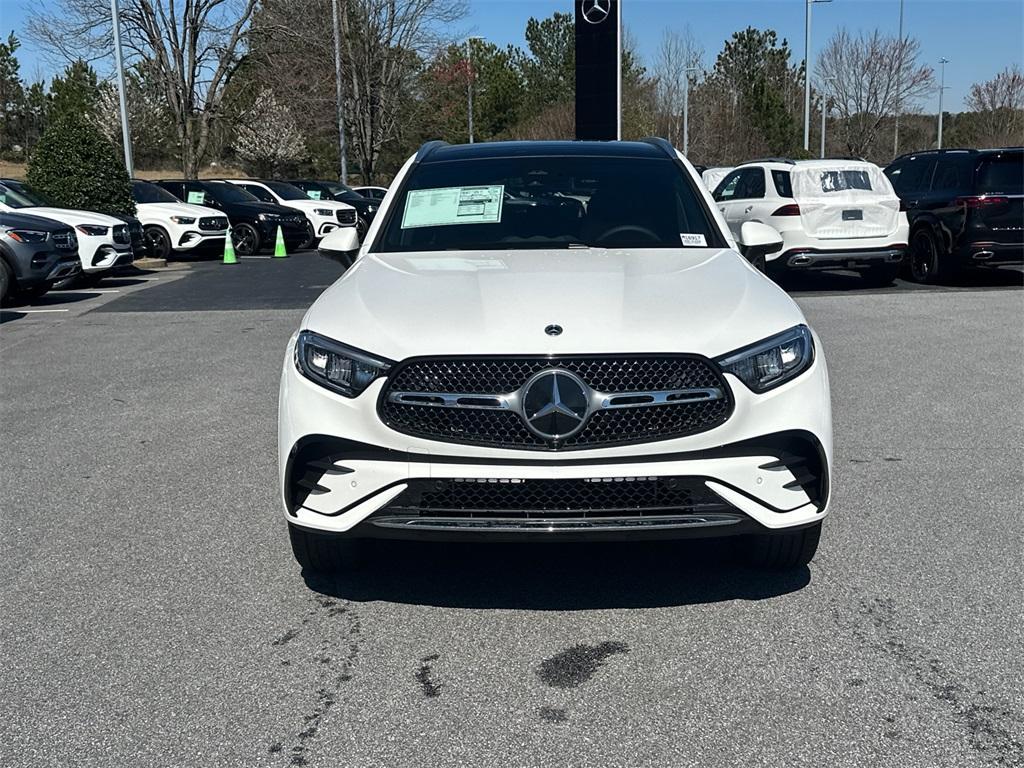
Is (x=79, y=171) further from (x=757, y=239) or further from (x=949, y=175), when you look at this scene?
(x=757, y=239)

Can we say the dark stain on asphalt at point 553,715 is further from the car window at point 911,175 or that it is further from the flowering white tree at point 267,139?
the flowering white tree at point 267,139

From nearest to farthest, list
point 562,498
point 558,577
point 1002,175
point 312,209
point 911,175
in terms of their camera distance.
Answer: point 562,498
point 558,577
point 1002,175
point 911,175
point 312,209

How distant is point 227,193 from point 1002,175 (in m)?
16.0

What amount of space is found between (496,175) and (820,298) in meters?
8.99

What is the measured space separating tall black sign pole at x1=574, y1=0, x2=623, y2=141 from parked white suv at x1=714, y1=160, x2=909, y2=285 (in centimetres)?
996


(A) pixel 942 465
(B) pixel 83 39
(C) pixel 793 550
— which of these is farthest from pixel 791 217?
(B) pixel 83 39

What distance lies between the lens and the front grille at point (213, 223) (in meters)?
20.6

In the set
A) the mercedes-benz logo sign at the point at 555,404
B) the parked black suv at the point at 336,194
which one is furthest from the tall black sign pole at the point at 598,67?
the mercedes-benz logo sign at the point at 555,404

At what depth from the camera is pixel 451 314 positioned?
3613mm

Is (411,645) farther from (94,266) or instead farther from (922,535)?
(94,266)

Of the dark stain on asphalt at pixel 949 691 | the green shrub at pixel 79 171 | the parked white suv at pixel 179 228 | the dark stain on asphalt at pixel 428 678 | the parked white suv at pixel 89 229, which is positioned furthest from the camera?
the parked white suv at pixel 179 228

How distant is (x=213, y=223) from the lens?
20812 mm

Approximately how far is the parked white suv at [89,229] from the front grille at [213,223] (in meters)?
4.38

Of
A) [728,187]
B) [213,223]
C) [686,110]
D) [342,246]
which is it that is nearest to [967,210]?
[728,187]
